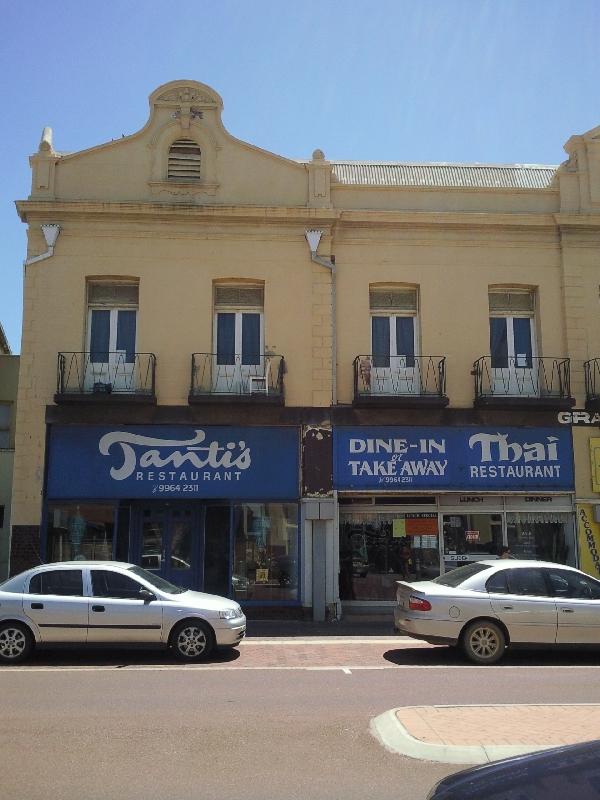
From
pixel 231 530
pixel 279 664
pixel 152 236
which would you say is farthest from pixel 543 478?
pixel 152 236

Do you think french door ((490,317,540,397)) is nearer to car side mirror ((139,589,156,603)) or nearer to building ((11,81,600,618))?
building ((11,81,600,618))

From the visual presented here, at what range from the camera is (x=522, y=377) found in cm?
1680

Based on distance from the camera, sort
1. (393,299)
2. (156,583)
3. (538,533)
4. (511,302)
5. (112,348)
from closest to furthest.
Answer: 1. (156,583)
2. (538,533)
3. (112,348)
4. (393,299)
5. (511,302)

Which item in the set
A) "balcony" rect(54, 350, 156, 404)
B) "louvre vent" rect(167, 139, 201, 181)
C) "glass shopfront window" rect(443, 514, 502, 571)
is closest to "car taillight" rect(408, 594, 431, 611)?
"glass shopfront window" rect(443, 514, 502, 571)

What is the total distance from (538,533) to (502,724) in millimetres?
10421

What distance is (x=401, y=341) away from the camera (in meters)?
17.0

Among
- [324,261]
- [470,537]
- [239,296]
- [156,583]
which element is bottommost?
[156,583]

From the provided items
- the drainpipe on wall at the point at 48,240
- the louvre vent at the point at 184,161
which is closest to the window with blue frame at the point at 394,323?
the louvre vent at the point at 184,161

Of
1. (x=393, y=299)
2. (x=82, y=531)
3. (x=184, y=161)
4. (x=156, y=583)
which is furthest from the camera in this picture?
(x=393, y=299)

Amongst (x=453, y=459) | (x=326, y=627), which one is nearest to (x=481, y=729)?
(x=326, y=627)

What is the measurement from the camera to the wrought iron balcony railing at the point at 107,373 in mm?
15852

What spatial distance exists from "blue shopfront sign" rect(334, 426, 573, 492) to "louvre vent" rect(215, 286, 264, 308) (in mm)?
3524

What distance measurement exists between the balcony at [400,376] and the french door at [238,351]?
7.25 ft

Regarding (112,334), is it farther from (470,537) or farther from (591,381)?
(591,381)
